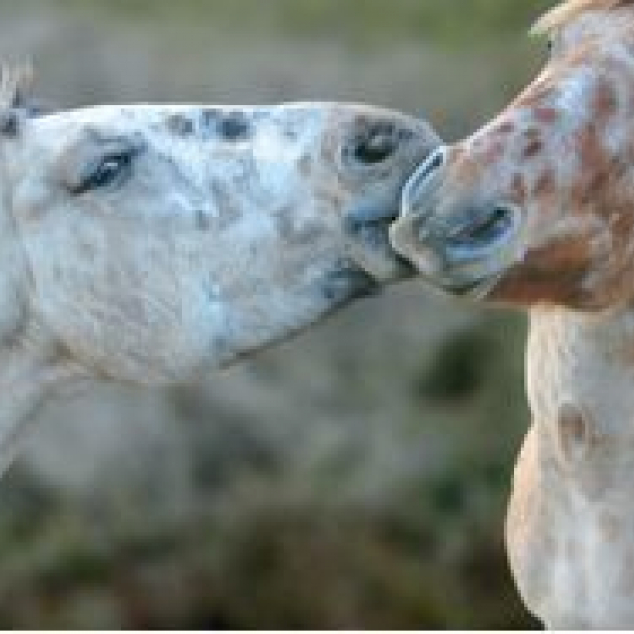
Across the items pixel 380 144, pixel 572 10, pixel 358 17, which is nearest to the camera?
pixel 380 144

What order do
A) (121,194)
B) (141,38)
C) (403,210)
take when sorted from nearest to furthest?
(403,210), (121,194), (141,38)

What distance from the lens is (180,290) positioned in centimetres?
375

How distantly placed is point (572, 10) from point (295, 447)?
6757 millimetres

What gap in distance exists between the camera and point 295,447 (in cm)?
1035

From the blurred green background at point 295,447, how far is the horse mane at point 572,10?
535cm

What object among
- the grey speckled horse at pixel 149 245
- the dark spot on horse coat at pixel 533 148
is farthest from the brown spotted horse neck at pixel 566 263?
the grey speckled horse at pixel 149 245

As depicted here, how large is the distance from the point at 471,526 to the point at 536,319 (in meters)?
5.88

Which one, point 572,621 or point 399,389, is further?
point 399,389

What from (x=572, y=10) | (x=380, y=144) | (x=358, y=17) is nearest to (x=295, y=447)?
(x=358, y=17)

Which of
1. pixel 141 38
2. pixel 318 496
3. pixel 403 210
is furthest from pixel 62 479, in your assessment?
pixel 403 210

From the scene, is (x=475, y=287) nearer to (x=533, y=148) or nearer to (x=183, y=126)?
(x=533, y=148)

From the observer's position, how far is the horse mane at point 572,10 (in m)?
3.66

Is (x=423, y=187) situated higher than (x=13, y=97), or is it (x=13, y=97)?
(x=423, y=187)

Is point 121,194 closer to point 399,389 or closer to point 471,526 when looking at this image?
point 471,526
